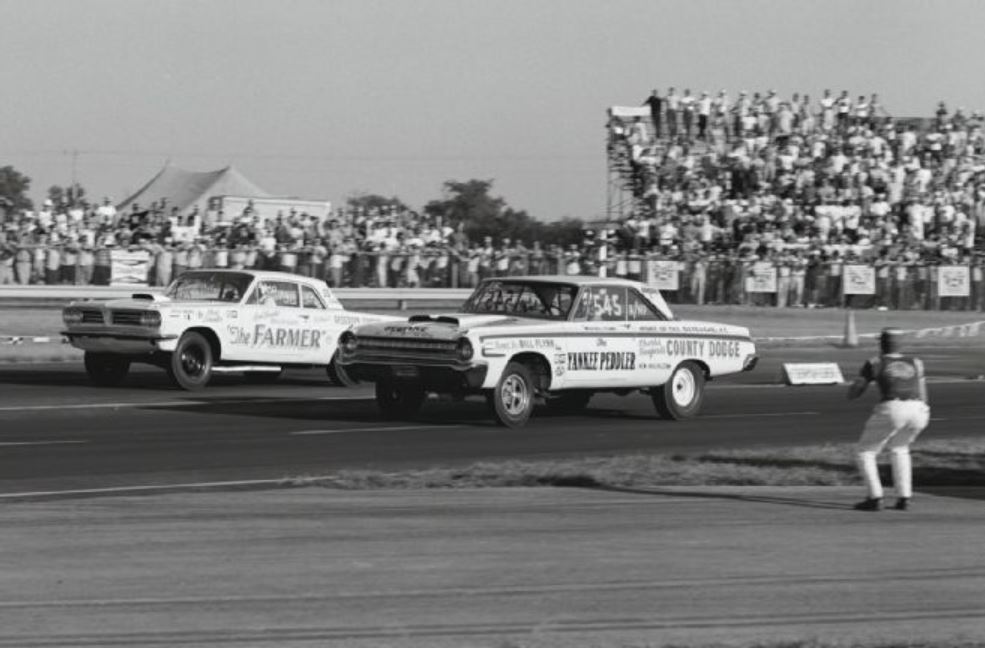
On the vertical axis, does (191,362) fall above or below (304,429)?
above

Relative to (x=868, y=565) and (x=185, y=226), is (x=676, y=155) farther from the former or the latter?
(x=868, y=565)

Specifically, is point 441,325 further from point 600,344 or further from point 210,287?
point 210,287

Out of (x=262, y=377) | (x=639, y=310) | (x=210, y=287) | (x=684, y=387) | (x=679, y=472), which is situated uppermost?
(x=210, y=287)

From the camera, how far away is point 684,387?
20156mm

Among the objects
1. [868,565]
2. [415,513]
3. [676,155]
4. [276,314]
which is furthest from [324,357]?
[676,155]

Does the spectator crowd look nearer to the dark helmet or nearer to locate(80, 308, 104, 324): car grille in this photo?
locate(80, 308, 104, 324): car grille

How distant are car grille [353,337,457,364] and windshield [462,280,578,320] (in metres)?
1.17

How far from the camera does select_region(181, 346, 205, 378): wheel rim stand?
22.4 metres

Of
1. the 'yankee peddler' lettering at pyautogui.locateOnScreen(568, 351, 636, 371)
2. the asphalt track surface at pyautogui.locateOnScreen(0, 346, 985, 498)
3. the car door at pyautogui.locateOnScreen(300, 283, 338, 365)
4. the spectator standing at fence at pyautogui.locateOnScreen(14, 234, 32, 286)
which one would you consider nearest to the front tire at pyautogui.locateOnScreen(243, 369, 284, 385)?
the asphalt track surface at pyautogui.locateOnScreen(0, 346, 985, 498)

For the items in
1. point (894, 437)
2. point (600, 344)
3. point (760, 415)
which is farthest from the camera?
point (760, 415)

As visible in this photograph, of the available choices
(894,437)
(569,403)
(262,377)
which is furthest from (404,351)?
(262,377)

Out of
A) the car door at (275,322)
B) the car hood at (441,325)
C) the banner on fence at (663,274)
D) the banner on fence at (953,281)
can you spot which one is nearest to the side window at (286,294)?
the car door at (275,322)

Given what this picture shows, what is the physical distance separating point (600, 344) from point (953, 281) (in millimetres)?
29958

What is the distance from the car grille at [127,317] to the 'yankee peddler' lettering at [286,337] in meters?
1.58
